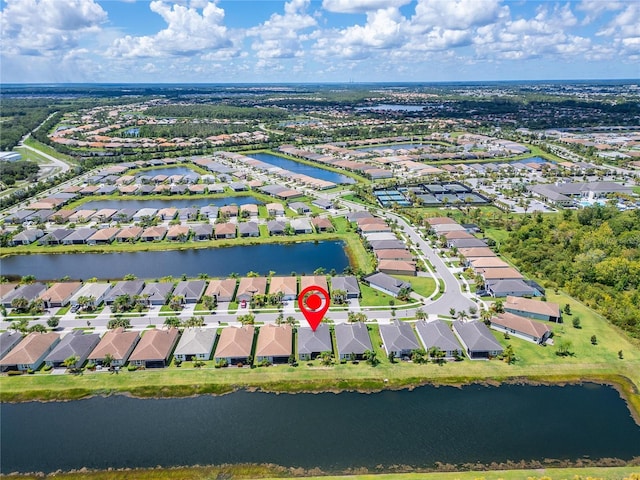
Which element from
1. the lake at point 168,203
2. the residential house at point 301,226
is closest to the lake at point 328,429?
the residential house at point 301,226

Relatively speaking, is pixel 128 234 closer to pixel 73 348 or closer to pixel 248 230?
pixel 248 230

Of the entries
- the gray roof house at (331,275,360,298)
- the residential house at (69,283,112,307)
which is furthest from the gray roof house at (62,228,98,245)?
the gray roof house at (331,275,360,298)

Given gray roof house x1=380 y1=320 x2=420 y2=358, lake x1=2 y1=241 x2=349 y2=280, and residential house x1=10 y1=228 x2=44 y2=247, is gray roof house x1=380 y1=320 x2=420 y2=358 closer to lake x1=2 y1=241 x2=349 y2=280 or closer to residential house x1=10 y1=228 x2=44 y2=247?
lake x1=2 y1=241 x2=349 y2=280

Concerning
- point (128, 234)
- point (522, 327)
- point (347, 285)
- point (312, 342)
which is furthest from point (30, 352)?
point (522, 327)

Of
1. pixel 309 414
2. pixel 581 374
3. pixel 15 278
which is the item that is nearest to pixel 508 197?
pixel 581 374

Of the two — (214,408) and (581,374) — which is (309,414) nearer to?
(214,408)

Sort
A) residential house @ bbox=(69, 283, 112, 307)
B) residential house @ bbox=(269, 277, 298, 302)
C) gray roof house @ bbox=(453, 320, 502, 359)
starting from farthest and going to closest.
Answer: residential house @ bbox=(269, 277, 298, 302)
residential house @ bbox=(69, 283, 112, 307)
gray roof house @ bbox=(453, 320, 502, 359)

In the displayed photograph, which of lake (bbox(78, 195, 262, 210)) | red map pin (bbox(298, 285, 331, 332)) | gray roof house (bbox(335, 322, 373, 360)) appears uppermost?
gray roof house (bbox(335, 322, 373, 360))
